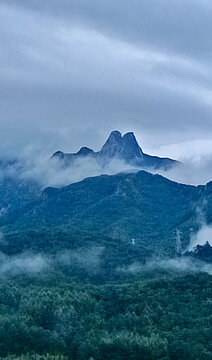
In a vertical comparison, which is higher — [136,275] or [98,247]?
[98,247]

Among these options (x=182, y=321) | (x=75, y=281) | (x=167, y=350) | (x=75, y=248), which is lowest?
(x=167, y=350)

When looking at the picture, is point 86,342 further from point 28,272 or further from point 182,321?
point 28,272

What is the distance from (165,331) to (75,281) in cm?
5955

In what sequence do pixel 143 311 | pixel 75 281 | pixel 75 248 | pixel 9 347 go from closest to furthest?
pixel 9 347, pixel 143 311, pixel 75 281, pixel 75 248

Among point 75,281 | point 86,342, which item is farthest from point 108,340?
point 75,281

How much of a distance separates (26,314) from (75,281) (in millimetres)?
47065

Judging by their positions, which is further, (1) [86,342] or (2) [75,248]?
(2) [75,248]

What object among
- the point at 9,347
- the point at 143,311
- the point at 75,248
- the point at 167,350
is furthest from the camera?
the point at 75,248

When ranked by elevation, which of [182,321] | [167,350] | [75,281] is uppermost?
[75,281]

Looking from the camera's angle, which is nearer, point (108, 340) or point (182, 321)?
point (108, 340)

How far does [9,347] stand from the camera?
103000 millimetres

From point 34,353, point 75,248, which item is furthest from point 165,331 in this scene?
point 75,248

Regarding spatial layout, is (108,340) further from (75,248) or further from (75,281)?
(75,248)

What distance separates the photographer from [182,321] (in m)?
108
